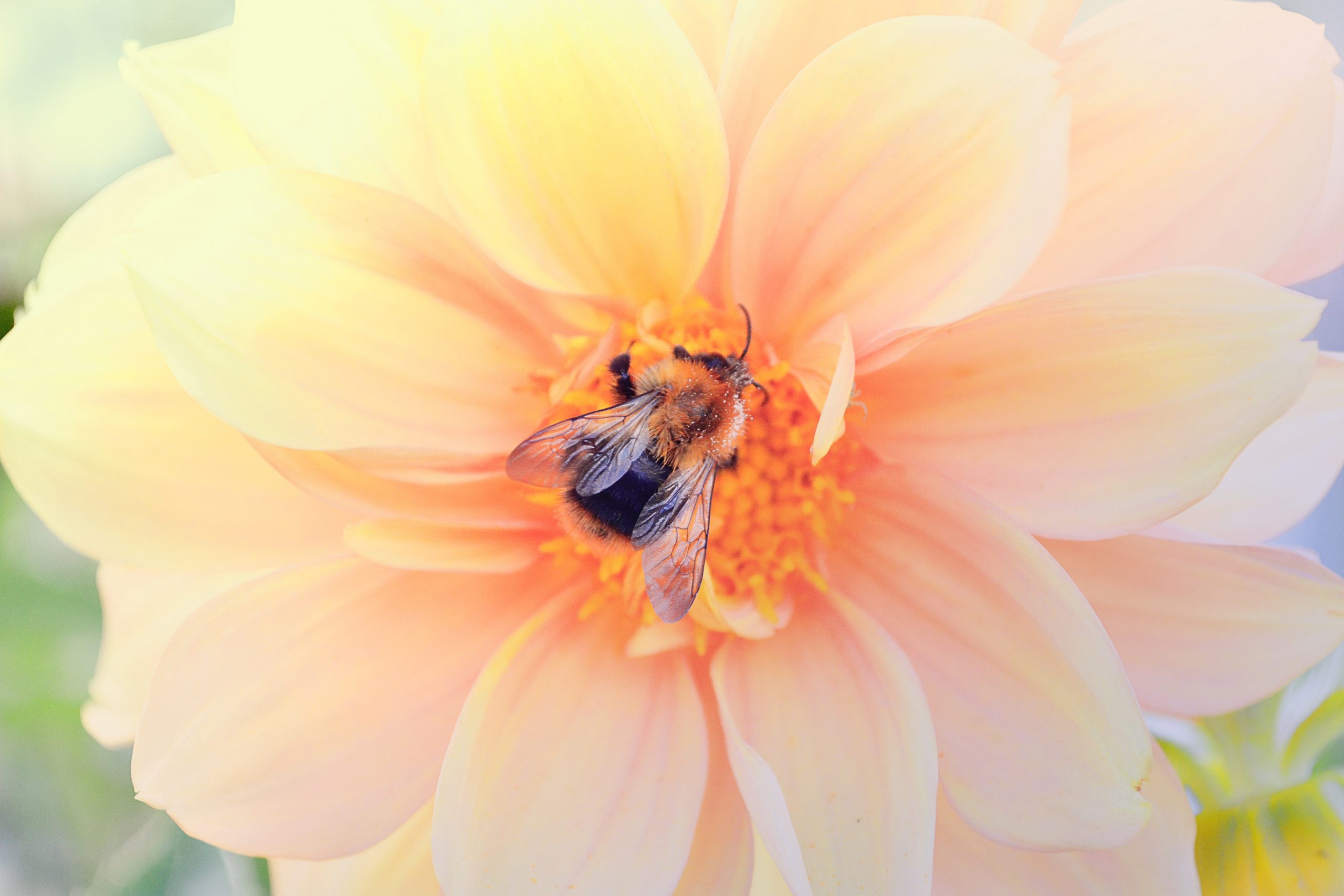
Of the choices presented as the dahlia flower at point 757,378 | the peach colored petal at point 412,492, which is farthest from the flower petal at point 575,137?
the peach colored petal at point 412,492

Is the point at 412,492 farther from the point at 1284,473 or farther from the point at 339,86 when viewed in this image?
the point at 1284,473

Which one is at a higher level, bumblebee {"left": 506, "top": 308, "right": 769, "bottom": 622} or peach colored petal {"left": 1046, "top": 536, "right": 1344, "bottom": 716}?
bumblebee {"left": 506, "top": 308, "right": 769, "bottom": 622}

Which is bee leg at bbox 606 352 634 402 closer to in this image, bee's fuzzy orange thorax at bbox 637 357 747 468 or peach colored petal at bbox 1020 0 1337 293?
bee's fuzzy orange thorax at bbox 637 357 747 468

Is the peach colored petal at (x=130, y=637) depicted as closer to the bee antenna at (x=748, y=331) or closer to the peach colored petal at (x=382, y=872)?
the peach colored petal at (x=382, y=872)

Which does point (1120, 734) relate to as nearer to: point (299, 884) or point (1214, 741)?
point (1214, 741)

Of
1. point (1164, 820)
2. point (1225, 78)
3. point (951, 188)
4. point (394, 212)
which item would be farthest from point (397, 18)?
point (1164, 820)

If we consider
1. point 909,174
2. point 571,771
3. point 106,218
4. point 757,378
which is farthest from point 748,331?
point 106,218

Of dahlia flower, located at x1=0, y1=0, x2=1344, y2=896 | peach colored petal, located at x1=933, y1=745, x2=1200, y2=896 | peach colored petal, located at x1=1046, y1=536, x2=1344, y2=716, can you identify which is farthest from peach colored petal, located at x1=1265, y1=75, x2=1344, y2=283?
peach colored petal, located at x1=933, y1=745, x2=1200, y2=896
